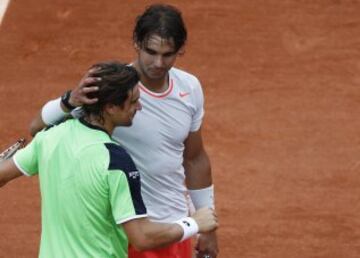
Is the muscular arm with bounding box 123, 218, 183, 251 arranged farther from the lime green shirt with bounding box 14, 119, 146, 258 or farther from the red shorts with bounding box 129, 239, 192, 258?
the red shorts with bounding box 129, 239, 192, 258

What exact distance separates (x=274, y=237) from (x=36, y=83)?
3.51 m

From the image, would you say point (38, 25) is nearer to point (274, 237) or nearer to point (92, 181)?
point (274, 237)

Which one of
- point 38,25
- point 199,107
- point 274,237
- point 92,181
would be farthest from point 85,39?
point 92,181

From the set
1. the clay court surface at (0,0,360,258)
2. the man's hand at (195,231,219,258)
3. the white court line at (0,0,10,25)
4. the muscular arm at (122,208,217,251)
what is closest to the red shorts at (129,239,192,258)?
the man's hand at (195,231,219,258)

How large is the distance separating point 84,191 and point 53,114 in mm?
763

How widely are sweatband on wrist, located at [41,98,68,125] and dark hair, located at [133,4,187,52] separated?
1.91ft

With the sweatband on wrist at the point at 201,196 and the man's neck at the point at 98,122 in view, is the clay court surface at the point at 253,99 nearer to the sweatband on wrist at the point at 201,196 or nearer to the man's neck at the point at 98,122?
the sweatband on wrist at the point at 201,196

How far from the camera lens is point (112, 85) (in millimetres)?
4711

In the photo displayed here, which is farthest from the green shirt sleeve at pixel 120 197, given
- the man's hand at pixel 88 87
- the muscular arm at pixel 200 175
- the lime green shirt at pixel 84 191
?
the muscular arm at pixel 200 175

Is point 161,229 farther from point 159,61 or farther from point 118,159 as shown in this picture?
point 159,61

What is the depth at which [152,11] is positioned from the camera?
18.1 feet

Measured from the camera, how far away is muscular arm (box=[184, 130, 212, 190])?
598 cm

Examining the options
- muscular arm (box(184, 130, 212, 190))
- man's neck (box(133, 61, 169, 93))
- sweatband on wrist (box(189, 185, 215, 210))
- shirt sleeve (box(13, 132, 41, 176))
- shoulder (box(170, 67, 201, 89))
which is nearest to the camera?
shirt sleeve (box(13, 132, 41, 176))

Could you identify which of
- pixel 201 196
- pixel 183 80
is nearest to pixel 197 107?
pixel 183 80
